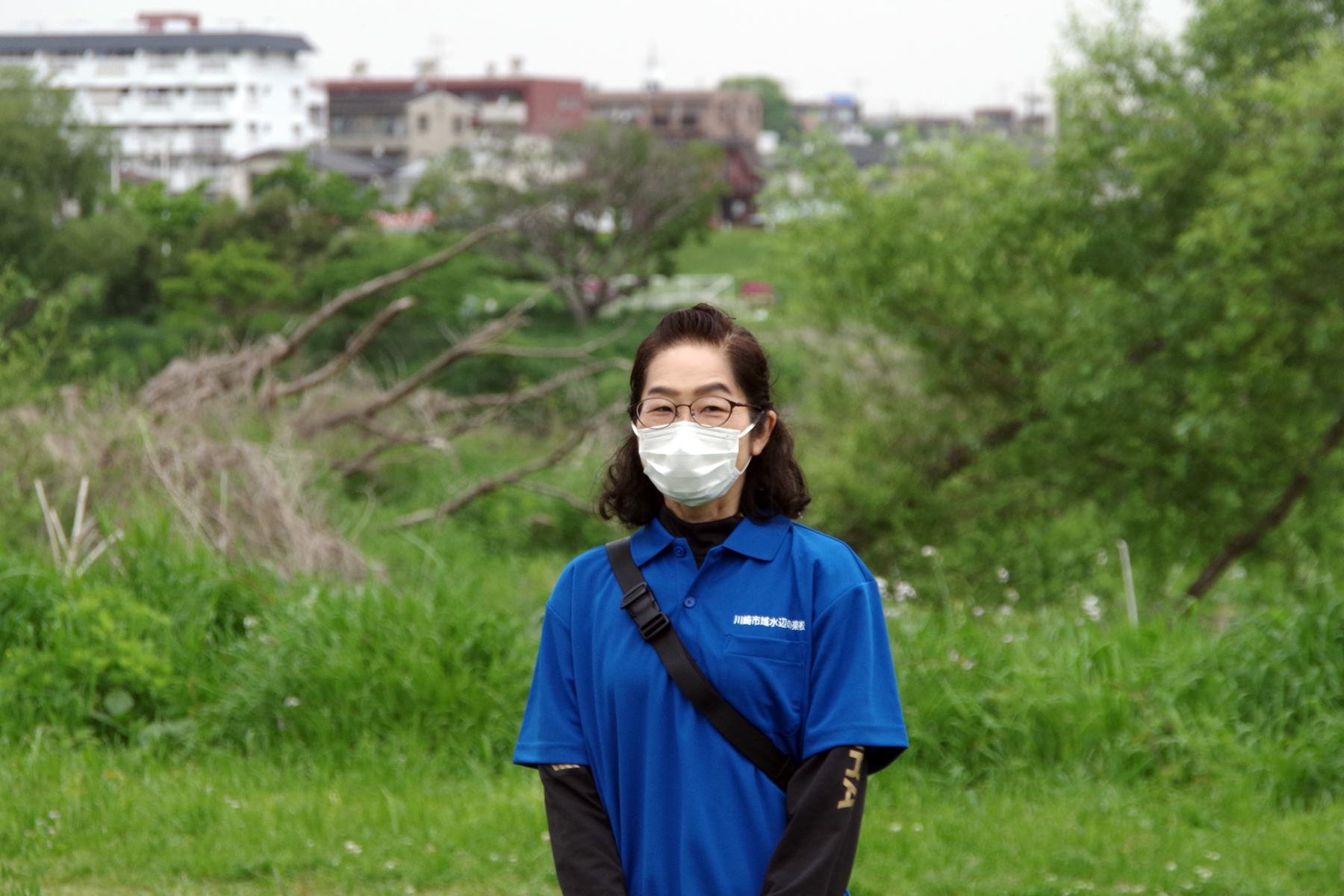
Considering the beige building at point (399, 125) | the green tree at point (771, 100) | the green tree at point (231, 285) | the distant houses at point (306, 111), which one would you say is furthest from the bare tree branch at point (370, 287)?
the green tree at point (771, 100)

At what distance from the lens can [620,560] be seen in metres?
2.19

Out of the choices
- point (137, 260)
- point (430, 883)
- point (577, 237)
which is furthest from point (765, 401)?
point (577, 237)

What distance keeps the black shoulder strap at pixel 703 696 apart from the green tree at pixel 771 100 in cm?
9582

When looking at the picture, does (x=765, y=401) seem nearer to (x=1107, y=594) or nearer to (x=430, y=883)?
(x=430, y=883)

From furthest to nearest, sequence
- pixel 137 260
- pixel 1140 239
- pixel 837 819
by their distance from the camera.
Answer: pixel 137 260
pixel 1140 239
pixel 837 819

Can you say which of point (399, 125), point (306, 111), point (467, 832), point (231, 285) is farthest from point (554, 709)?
point (399, 125)

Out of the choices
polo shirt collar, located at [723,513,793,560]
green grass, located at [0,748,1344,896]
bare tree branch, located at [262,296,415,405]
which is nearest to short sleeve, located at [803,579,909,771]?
polo shirt collar, located at [723,513,793,560]

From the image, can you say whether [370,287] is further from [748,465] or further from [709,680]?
[709,680]

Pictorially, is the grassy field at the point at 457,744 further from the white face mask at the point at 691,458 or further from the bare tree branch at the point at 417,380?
the bare tree branch at the point at 417,380

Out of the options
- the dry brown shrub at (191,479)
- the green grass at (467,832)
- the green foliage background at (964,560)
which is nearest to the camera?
the green grass at (467,832)

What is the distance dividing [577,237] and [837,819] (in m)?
40.6

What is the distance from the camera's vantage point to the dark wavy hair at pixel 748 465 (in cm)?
217

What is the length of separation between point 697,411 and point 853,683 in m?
0.52

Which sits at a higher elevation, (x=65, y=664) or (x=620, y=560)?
(x=620, y=560)
